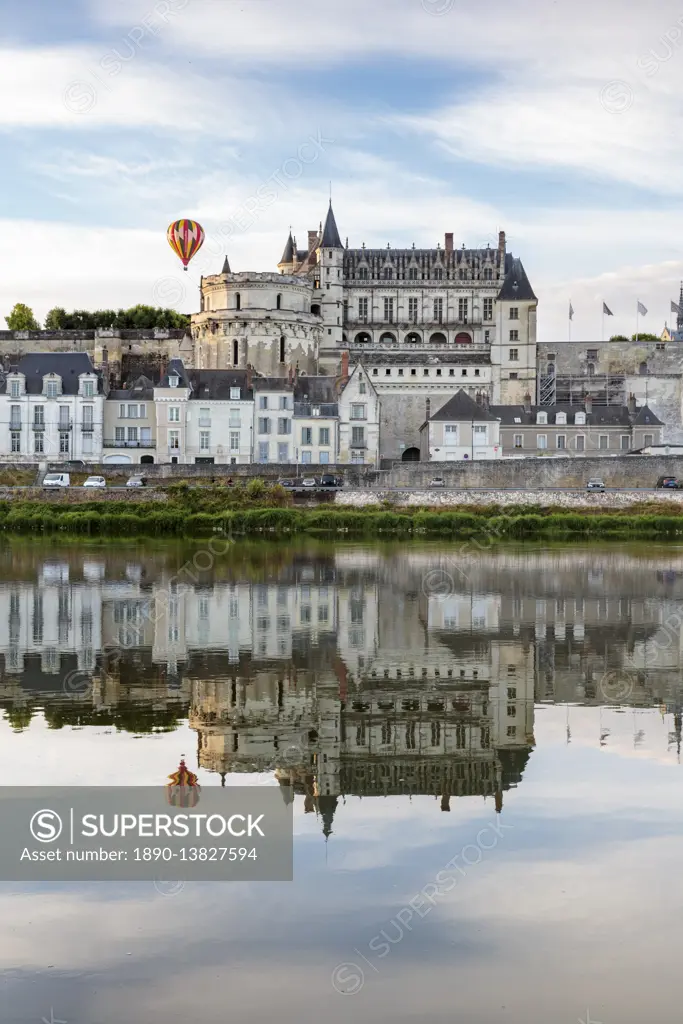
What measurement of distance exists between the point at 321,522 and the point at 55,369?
1805cm

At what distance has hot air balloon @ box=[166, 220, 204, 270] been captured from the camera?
58.4 meters

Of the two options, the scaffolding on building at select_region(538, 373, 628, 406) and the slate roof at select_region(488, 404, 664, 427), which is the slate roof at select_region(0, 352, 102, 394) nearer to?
the slate roof at select_region(488, 404, 664, 427)

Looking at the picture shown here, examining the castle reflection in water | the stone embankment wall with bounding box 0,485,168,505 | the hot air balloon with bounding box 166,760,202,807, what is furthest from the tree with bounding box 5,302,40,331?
the hot air balloon with bounding box 166,760,202,807

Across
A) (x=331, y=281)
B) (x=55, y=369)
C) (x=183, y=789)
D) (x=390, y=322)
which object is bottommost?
(x=183, y=789)

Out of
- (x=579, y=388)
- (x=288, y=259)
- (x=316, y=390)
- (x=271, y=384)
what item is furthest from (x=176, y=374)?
(x=288, y=259)

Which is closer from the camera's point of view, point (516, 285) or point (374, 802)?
point (374, 802)

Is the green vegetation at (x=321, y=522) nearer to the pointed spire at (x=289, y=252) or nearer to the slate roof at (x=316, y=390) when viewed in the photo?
the slate roof at (x=316, y=390)

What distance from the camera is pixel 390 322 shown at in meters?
79.8

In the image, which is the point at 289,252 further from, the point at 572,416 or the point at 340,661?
the point at 340,661

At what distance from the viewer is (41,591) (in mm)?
24141

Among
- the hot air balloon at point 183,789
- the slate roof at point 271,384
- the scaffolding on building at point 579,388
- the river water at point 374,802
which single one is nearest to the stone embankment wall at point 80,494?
the slate roof at point 271,384

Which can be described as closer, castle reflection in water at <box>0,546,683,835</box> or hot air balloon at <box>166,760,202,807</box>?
hot air balloon at <box>166,760,202,807</box>

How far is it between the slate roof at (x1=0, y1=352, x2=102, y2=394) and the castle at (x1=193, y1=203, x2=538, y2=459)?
12464 millimetres

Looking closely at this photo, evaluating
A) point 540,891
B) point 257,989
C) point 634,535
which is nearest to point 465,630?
point 540,891
